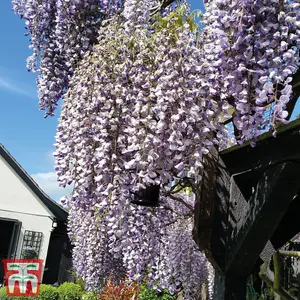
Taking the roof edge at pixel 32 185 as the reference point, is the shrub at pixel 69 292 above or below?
below

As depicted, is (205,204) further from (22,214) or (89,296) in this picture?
(22,214)

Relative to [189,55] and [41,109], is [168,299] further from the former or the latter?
[189,55]

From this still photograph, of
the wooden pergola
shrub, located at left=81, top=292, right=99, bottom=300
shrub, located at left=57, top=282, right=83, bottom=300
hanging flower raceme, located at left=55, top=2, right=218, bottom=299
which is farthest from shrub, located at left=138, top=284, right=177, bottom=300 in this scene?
the wooden pergola

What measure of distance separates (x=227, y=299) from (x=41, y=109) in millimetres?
1942

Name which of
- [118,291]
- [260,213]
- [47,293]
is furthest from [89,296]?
[260,213]

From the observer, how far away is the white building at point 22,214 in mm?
12531

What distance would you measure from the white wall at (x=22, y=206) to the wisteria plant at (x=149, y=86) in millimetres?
10141

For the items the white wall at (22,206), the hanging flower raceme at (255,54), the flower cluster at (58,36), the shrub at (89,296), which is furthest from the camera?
the white wall at (22,206)

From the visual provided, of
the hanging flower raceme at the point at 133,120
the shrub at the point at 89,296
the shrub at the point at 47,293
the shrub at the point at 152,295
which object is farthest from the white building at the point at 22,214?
the hanging flower raceme at the point at 133,120

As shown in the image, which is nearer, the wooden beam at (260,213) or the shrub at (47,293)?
the wooden beam at (260,213)

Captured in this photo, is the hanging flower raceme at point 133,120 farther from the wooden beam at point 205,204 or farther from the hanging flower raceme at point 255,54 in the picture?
the wooden beam at point 205,204

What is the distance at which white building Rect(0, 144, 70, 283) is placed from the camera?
12.5 meters

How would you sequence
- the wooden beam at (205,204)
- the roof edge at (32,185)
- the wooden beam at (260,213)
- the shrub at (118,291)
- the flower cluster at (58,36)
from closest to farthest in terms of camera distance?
the wooden beam at (260,213)
the wooden beam at (205,204)
the flower cluster at (58,36)
the shrub at (118,291)
the roof edge at (32,185)

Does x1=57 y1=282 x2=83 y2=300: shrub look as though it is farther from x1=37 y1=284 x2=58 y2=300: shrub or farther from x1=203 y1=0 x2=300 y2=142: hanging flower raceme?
x1=203 y1=0 x2=300 y2=142: hanging flower raceme
